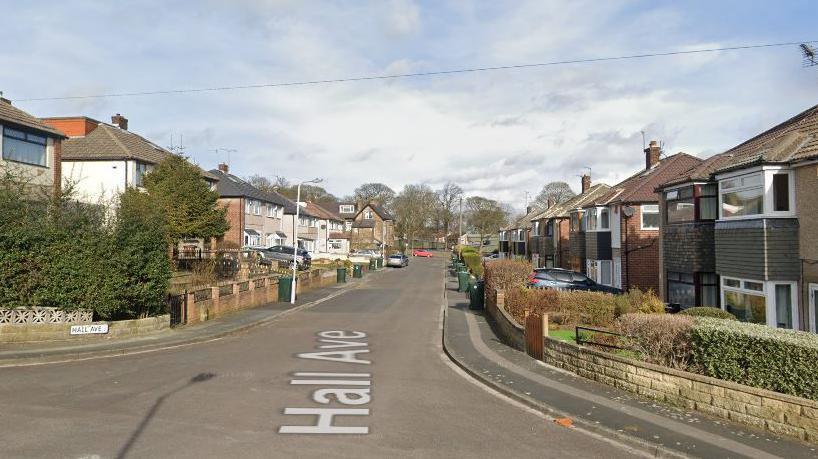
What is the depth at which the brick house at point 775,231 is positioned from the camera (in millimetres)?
13126

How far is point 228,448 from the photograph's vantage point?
23.3ft

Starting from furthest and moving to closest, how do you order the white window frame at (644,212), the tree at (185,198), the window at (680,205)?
the tree at (185,198) < the white window frame at (644,212) < the window at (680,205)

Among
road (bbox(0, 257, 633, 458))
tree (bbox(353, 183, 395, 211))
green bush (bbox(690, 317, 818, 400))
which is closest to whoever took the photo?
road (bbox(0, 257, 633, 458))

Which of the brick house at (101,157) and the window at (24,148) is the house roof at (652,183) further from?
the window at (24,148)

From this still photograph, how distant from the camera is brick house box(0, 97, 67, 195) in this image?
2289 centimetres

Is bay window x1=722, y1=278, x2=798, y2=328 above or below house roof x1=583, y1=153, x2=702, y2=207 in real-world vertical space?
below

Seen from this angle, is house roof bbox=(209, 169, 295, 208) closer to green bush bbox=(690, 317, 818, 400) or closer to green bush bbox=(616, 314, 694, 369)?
green bush bbox=(616, 314, 694, 369)

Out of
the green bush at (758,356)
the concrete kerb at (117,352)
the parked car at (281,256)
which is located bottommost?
the concrete kerb at (117,352)

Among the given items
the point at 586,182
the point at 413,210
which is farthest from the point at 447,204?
the point at 586,182

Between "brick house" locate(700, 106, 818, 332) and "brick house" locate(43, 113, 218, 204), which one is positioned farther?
"brick house" locate(43, 113, 218, 204)

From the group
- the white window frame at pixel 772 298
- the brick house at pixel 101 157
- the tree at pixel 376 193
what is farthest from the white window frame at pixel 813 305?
the tree at pixel 376 193

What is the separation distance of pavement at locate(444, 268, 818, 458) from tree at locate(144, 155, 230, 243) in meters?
18.4

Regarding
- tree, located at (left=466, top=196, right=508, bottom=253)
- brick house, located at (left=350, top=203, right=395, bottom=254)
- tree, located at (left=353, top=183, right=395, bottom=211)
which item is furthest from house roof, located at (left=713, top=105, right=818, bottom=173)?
tree, located at (left=353, top=183, right=395, bottom=211)

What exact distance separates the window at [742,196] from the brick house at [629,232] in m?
9.57
